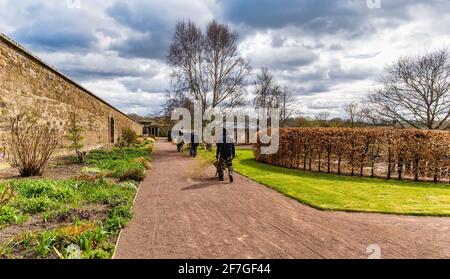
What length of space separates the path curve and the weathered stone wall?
5.72 metres

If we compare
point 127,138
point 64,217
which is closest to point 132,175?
point 64,217

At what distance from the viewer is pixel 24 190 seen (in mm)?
6746

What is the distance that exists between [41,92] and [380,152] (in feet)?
44.8

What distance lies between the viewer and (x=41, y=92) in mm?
12141

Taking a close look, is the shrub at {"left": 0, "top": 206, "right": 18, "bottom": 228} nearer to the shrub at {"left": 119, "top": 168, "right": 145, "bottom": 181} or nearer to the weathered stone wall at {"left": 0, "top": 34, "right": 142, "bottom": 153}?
the shrub at {"left": 119, "top": 168, "right": 145, "bottom": 181}

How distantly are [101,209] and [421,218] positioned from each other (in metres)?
6.60

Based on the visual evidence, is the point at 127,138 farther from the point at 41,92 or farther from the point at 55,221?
the point at 55,221

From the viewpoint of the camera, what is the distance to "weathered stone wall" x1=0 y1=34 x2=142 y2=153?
937 cm

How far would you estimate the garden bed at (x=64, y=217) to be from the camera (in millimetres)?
4062

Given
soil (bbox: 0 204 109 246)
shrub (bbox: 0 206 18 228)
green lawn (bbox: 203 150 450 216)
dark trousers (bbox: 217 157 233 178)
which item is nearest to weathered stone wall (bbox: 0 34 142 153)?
shrub (bbox: 0 206 18 228)

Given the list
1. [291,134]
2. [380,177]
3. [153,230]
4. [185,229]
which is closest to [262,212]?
[185,229]
